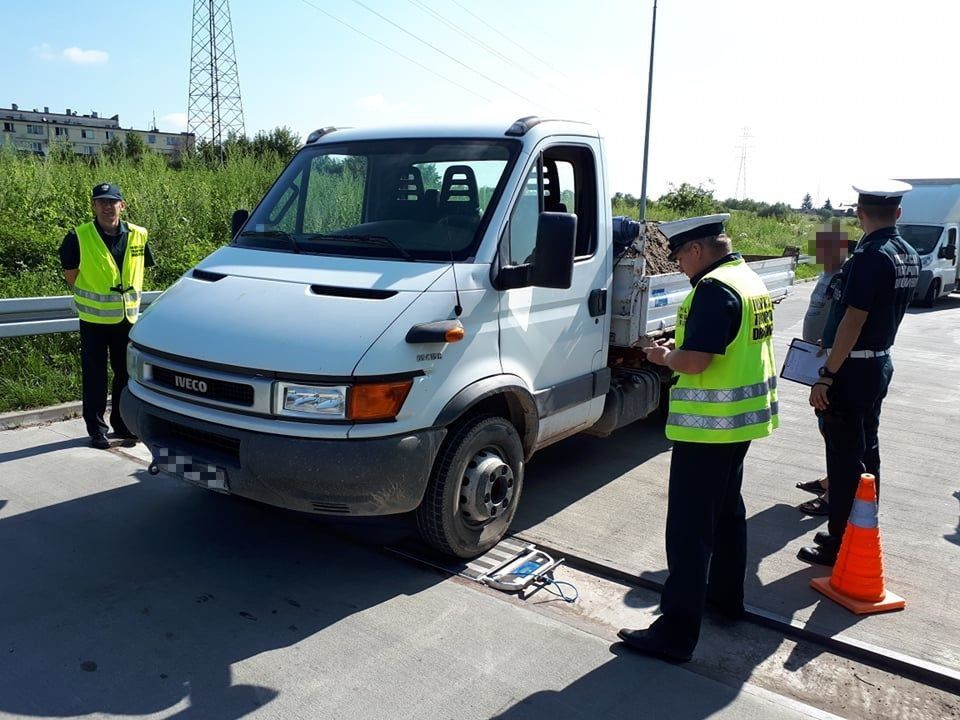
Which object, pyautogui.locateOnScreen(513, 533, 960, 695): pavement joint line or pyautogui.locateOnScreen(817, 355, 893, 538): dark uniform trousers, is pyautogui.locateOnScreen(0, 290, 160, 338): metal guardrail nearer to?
pyautogui.locateOnScreen(513, 533, 960, 695): pavement joint line

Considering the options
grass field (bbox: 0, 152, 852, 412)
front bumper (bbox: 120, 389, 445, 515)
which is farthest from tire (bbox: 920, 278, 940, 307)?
front bumper (bbox: 120, 389, 445, 515)

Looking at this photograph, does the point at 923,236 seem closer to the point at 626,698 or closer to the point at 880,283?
the point at 880,283

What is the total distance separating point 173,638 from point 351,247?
7.15 feet

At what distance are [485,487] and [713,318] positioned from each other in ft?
5.40

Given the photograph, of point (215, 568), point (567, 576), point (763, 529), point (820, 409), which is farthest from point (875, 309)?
point (215, 568)

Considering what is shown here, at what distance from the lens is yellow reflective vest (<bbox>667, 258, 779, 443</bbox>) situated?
3.40 m

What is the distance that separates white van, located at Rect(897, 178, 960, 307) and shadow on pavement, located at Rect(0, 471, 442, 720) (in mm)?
18069

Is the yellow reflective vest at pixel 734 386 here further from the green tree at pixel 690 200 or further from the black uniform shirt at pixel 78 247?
the green tree at pixel 690 200

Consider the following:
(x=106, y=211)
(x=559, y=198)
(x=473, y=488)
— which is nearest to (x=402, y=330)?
(x=473, y=488)

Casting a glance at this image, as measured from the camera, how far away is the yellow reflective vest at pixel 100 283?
238 inches

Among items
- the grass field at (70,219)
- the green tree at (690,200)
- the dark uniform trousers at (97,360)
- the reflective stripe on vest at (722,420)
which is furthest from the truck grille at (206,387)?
the green tree at (690,200)

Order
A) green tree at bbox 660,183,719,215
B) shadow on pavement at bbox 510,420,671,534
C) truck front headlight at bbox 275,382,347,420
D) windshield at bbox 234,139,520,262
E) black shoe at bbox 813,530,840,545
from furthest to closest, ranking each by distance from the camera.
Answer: green tree at bbox 660,183,719,215
shadow on pavement at bbox 510,420,671,534
black shoe at bbox 813,530,840,545
windshield at bbox 234,139,520,262
truck front headlight at bbox 275,382,347,420

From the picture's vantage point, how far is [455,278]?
4070 mm

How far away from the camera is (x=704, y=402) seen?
3.45m
